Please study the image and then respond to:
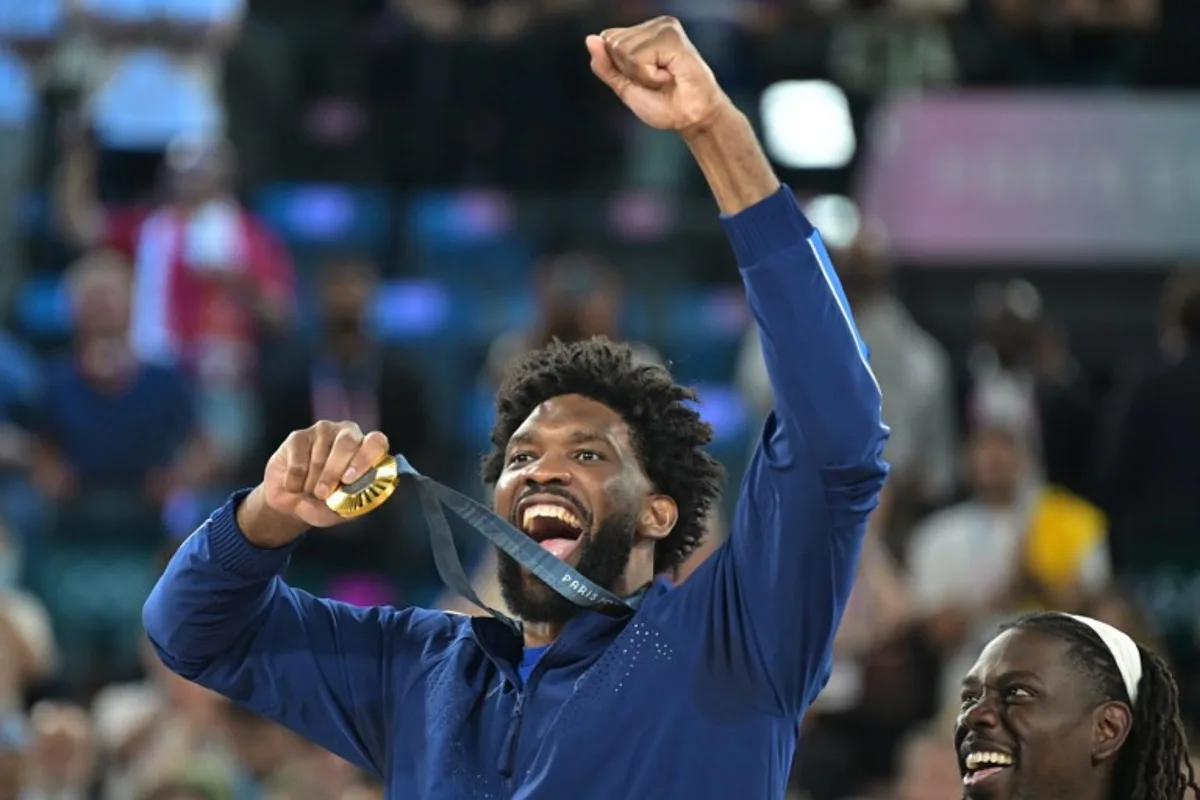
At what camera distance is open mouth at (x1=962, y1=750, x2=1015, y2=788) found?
3875 millimetres

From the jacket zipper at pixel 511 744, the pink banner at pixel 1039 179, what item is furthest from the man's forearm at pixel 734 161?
the pink banner at pixel 1039 179

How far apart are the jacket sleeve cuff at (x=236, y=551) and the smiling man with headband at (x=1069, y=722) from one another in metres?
1.21

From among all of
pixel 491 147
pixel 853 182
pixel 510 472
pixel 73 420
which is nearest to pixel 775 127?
pixel 853 182

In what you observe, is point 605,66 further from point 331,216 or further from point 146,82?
point 146,82

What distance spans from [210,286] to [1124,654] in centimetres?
657

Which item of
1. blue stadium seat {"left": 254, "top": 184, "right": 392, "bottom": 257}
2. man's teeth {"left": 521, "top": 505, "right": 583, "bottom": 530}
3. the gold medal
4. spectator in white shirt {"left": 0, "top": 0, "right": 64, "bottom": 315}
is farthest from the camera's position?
spectator in white shirt {"left": 0, "top": 0, "right": 64, "bottom": 315}

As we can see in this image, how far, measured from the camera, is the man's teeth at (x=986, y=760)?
3.88 metres

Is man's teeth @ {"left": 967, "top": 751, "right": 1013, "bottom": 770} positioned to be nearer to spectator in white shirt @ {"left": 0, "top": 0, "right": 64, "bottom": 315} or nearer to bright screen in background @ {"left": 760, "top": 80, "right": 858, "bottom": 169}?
bright screen in background @ {"left": 760, "top": 80, "right": 858, "bottom": 169}

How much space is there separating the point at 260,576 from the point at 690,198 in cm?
734

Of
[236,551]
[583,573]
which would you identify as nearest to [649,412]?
[583,573]

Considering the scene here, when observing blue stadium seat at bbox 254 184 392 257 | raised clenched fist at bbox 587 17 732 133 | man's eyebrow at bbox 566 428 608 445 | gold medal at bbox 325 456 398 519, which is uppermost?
raised clenched fist at bbox 587 17 732 133

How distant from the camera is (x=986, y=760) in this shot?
153 inches

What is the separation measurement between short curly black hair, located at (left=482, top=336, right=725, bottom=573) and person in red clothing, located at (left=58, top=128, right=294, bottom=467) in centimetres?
563

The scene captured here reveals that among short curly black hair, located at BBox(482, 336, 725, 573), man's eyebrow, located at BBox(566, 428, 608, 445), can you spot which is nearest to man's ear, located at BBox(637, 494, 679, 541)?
short curly black hair, located at BBox(482, 336, 725, 573)
